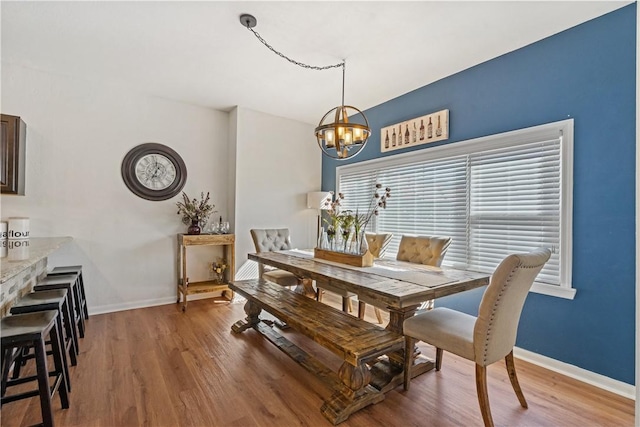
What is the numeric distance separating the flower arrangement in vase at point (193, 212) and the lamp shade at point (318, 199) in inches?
59.6

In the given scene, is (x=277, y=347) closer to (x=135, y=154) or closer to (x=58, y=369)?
(x=58, y=369)

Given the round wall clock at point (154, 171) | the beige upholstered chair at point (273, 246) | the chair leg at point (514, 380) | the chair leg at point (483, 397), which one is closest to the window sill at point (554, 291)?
the chair leg at point (514, 380)

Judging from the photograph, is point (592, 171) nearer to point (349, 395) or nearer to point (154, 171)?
point (349, 395)

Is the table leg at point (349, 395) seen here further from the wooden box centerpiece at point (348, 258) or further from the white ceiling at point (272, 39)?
the white ceiling at point (272, 39)

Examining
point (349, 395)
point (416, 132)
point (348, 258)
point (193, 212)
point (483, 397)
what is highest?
point (416, 132)

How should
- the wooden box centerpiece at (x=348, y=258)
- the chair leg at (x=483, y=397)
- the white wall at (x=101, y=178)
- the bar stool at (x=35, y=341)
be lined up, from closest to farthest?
the bar stool at (x=35, y=341) → the chair leg at (x=483, y=397) → the wooden box centerpiece at (x=348, y=258) → the white wall at (x=101, y=178)

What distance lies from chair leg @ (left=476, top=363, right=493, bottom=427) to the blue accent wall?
1249mm

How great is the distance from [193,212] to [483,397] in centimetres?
367

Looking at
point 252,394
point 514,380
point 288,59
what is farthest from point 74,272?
point 514,380

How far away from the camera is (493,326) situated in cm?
172

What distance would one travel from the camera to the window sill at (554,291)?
93.1 inches

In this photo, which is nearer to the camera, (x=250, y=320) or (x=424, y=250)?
(x=424, y=250)

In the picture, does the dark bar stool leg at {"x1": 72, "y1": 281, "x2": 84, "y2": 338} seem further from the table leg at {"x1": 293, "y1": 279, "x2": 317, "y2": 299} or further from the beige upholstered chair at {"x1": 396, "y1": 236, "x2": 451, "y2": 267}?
the beige upholstered chair at {"x1": 396, "y1": 236, "x2": 451, "y2": 267}

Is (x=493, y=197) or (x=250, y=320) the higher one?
(x=493, y=197)
